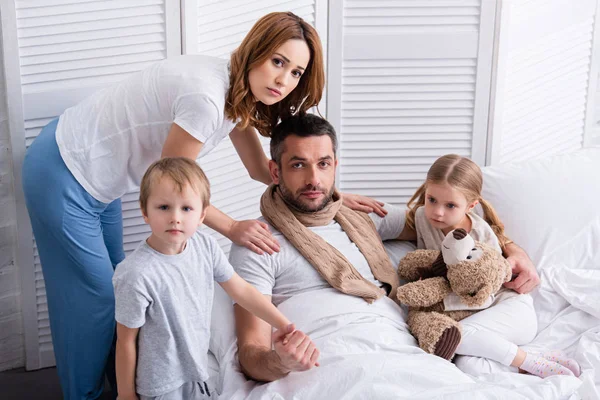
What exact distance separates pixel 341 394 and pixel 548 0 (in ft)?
5.94

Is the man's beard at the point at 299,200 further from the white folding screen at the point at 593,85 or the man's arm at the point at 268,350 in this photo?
the white folding screen at the point at 593,85

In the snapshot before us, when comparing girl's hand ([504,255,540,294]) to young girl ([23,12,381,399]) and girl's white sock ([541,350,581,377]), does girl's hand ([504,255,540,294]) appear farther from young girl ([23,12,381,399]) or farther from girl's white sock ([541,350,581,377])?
young girl ([23,12,381,399])

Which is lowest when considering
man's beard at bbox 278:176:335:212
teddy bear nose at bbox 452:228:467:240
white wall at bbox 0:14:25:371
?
white wall at bbox 0:14:25:371

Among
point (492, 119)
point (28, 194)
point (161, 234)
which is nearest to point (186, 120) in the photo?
point (161, 234)

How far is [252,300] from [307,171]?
0.42 meters

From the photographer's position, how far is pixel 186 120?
169 cm

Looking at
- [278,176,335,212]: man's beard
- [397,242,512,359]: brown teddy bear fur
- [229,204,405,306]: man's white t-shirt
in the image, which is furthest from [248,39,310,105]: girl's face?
[397,242,512,359]: brown teddy bear fur

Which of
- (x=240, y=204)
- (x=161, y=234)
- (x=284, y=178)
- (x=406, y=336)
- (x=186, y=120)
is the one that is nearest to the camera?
(x=161, y=234)

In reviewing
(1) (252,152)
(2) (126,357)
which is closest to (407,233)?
(1) (252,152)

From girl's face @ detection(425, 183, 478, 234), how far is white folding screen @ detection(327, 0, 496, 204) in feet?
2.34

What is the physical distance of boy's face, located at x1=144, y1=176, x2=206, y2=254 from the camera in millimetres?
1478

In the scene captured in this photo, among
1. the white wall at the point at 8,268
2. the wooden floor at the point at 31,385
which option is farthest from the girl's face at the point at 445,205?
the white wall at the point at 8,268

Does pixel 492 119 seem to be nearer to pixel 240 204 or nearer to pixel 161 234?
pixel 240 204

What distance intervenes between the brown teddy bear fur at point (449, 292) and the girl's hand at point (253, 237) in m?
0.36
